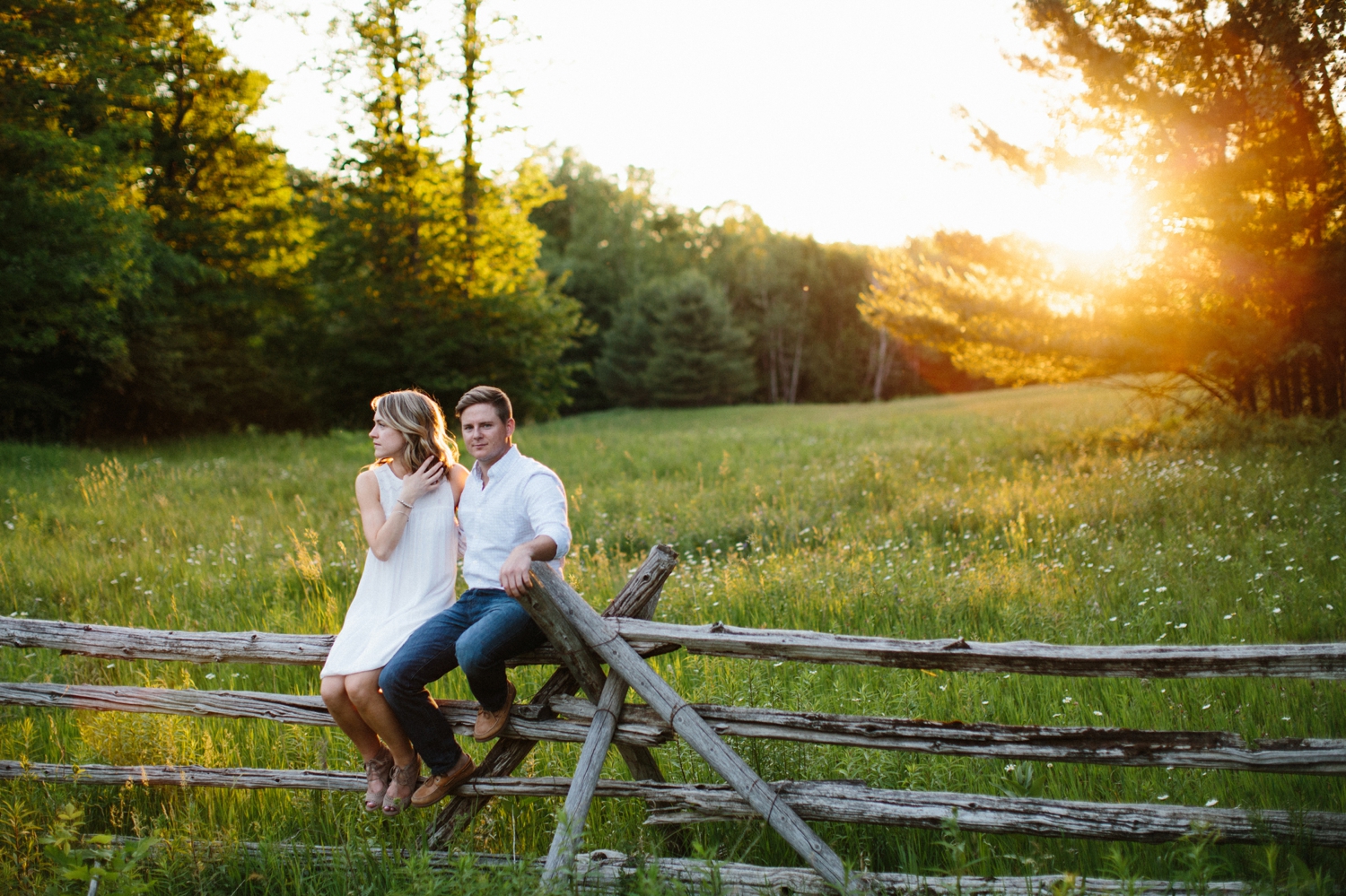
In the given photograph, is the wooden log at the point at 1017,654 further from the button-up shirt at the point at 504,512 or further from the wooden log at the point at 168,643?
the wooden log at the point at 168,643

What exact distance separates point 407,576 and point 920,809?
2252mm

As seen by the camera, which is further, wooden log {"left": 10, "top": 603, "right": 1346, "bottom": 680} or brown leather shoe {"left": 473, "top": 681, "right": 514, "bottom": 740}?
brown leather shoe {"left": 473, "top": 681, "right": 514, "bottom": 740}

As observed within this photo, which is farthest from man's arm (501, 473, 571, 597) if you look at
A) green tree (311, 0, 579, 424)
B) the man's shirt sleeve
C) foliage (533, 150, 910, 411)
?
foliage (533, 150, 910, 411)

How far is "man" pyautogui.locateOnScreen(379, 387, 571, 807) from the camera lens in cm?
298

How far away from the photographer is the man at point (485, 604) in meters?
2.98

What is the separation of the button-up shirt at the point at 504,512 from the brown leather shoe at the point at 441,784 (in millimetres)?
716

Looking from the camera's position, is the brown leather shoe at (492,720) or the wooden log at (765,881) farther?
the brown leather shoe at (492,720)

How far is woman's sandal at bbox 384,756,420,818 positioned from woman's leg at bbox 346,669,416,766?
0.21ft

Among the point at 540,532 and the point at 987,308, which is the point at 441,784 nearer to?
the point at 540,532

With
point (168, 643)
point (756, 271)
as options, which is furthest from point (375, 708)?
point (756, 271)

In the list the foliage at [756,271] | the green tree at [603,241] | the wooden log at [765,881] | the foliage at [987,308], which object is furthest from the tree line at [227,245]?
the foliage at [756,271]

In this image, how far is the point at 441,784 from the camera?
3.12 m

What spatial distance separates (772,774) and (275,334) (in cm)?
2272

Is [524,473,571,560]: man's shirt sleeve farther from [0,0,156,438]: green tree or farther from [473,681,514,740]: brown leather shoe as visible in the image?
[0,0,156,438]: green tree
